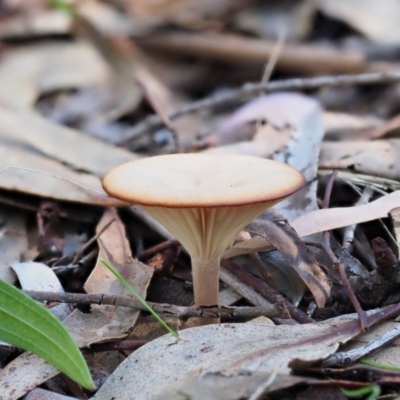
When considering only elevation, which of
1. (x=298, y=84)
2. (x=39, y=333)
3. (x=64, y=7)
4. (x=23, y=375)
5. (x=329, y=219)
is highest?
(x=64, y=7)

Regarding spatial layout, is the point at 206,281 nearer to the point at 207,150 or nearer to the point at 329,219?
the point at 329,219

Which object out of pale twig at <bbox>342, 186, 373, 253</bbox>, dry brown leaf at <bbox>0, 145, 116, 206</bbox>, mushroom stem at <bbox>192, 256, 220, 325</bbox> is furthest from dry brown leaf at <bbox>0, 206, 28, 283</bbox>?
pale twig at <bbox>342, 186, 373, 253</bbox>

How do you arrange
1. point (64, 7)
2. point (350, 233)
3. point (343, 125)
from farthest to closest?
point (64, 7)
point (343, 125)
point (350, 233)

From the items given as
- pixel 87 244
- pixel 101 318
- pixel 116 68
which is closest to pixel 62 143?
pixel 87 244

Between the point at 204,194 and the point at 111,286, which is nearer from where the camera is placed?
the point at 204,194

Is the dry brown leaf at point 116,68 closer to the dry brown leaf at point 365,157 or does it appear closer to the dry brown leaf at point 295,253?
the dry brown leaf at point 365,157
